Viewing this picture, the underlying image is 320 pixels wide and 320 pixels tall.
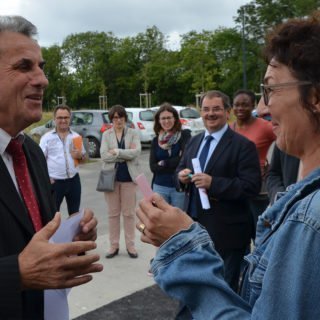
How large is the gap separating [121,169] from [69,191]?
91 cm

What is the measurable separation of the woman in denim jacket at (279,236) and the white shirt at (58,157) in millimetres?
4293

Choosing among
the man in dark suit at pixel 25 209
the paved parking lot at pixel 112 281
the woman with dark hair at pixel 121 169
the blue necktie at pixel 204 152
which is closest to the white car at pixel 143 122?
the paved parking lot at pixel 112 281

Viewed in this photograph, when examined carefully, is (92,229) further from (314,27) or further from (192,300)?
(314,27)

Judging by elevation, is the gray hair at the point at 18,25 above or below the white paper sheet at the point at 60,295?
above

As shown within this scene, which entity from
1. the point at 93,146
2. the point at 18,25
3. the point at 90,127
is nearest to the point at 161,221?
the point at 18,25

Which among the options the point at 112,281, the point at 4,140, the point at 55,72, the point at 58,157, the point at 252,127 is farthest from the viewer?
the point at 55,72

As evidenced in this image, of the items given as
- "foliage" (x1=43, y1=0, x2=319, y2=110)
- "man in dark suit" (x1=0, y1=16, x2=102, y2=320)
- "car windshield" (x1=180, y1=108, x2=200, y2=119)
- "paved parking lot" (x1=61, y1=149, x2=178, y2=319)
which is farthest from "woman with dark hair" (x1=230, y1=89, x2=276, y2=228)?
"foliage" (x1=43, y1=0, x2=319, y2=110)

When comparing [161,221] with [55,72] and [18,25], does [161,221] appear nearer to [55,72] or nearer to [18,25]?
[18,25]

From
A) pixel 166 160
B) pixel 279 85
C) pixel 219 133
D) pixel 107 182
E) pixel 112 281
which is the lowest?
pixel 112 281

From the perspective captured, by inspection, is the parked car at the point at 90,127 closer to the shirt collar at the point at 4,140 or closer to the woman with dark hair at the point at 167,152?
the woman with dark hair at the point at 167,152

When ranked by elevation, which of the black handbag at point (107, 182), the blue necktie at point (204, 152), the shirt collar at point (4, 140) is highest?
the shirt collar at point (4, 140)

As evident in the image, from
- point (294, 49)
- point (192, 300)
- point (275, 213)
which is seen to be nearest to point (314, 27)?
point (294, 49)

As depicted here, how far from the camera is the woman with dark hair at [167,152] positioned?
5.21 metres

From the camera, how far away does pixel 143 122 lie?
15781 millimetres
